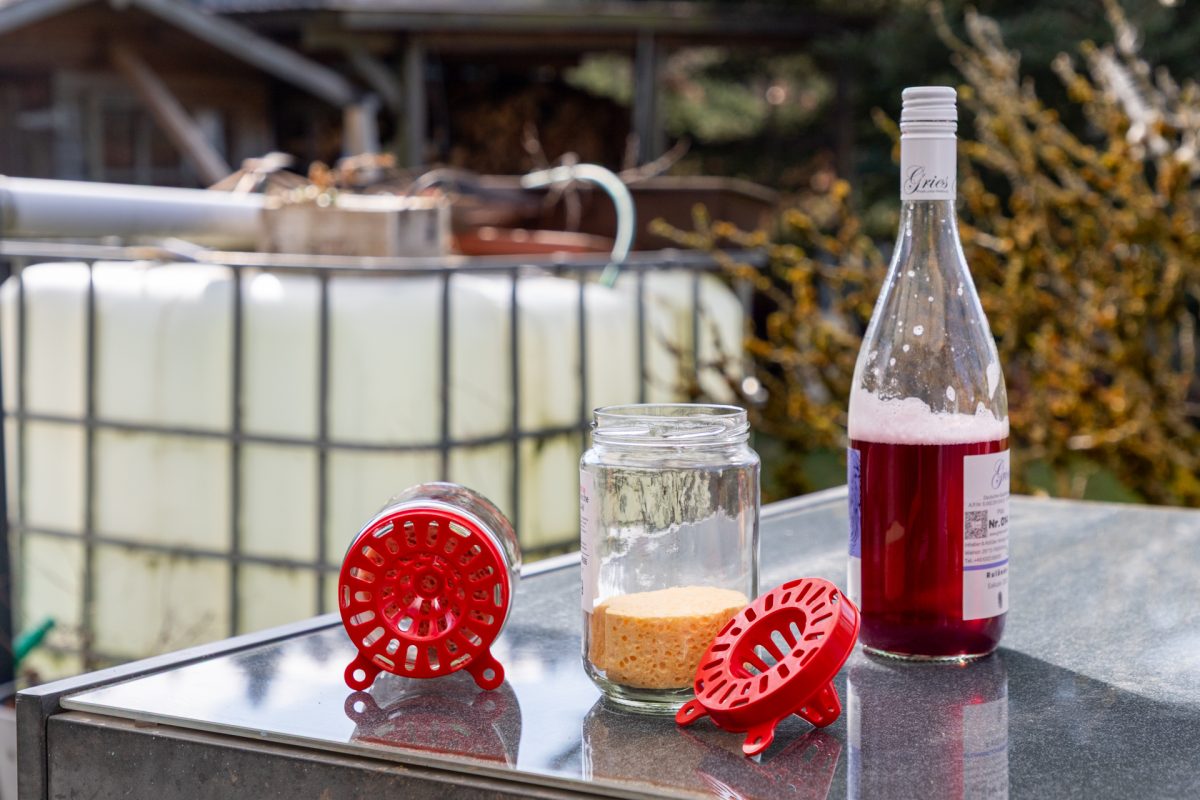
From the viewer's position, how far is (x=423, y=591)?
0.69 metres

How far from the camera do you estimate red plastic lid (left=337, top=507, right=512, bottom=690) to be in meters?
0.69

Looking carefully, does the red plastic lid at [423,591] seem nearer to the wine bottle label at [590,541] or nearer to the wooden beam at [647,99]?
the wine bottle label at [590,541]

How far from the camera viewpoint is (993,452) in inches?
29.2

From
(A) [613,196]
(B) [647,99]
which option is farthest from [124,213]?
(B) [647,99]

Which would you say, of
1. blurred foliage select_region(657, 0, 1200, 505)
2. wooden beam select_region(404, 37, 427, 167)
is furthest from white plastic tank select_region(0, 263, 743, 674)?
wooden beam select_region(404, 37, 427, 167)

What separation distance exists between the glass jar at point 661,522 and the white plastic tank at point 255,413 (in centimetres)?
112

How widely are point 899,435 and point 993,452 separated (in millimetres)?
51

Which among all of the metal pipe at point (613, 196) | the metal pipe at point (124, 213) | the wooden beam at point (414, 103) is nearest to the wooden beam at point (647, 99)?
the wooden beam at point (414, 103)

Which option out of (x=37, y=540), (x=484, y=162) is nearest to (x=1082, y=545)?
(x=37, y=540)

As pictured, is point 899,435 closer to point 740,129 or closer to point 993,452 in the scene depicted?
point 993,452

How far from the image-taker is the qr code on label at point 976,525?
0.73 m

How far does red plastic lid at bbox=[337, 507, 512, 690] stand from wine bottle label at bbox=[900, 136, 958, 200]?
294 millimetres

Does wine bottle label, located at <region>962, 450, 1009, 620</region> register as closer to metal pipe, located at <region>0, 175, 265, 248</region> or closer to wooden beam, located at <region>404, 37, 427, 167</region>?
metal pipe, located at <region>0, 175, 265, 248</region>

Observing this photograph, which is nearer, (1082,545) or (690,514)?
(690,514)
